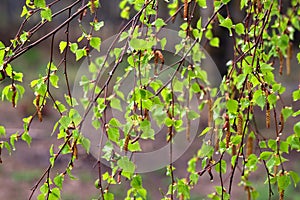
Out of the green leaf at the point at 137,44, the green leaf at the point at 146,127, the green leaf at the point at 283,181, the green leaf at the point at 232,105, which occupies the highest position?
the green leaf at the point at 137,44

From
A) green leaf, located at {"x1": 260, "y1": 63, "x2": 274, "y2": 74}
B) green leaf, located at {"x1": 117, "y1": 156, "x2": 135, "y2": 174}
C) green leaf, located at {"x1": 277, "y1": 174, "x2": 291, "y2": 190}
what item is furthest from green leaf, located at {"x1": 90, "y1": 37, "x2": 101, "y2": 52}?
green leaf, located at {"x1": 277, "y1": 174, "x2": 291, "y2": 190}

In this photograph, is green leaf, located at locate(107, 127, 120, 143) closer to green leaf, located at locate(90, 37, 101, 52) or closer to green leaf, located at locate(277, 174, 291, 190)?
green leaf, located at locate(90, 37, 101, 52)

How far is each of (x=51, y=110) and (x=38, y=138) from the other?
0.64 meters

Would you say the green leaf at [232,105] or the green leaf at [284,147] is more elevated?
the green leaf at [232,105]

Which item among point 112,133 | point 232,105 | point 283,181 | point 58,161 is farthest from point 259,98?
point 58,161

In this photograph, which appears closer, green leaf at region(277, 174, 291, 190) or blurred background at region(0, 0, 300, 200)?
green leaf at region(277, 174, 291, 190)

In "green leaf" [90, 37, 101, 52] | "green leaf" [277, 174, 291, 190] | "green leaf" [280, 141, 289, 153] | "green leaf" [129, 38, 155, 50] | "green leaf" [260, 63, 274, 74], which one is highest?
"green leaf" [90, 37, 101, 52]

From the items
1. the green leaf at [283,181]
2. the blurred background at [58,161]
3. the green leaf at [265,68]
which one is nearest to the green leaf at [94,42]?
the green leaf at [265,68]

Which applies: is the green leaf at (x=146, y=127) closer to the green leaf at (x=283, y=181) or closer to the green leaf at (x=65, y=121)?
the green leaf at (x=65, y=121)

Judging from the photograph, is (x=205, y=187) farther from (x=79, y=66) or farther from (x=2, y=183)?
(x=79, y=66)

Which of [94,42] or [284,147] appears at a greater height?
[94,42]

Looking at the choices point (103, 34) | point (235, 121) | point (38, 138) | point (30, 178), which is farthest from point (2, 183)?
Answer: point (103, 34)

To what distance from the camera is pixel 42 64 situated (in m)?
5.93

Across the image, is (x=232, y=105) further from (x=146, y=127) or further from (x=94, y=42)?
(x=94, y=42)
